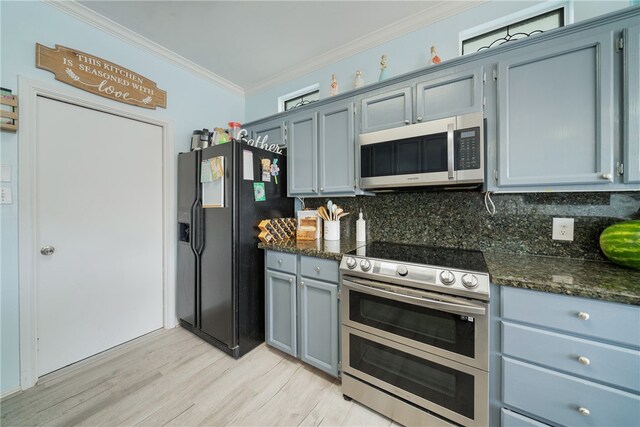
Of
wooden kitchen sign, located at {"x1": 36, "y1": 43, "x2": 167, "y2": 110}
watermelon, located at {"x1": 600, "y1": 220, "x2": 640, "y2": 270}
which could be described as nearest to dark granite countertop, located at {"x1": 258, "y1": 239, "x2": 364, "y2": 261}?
watermelon, located at {"x1": 600, "y1": 220, "x2": 640, "y2": 270}

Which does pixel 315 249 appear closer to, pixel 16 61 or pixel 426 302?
pixel 426 302

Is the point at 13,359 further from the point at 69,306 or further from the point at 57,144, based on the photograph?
the point at 57,144

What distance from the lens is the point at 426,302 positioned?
1.19 meters

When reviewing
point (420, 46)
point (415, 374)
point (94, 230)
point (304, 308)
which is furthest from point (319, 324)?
point (420, 46)

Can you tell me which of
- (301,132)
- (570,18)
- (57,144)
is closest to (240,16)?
(301,132)

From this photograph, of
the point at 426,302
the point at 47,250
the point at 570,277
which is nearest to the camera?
the point at 570,277

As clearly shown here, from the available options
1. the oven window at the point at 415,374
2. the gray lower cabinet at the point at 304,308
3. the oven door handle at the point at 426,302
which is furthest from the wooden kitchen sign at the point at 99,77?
the oven window at the point at 415,374

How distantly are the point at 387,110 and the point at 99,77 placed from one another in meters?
2.41

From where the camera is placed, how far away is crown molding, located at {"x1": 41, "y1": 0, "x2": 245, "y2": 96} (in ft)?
5.73

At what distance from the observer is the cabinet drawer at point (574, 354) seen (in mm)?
879

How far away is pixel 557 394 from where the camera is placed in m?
0.99

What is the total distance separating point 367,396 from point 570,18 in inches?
109

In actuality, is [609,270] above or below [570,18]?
below

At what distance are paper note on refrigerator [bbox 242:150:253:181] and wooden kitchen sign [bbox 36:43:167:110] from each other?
1.21 meters
